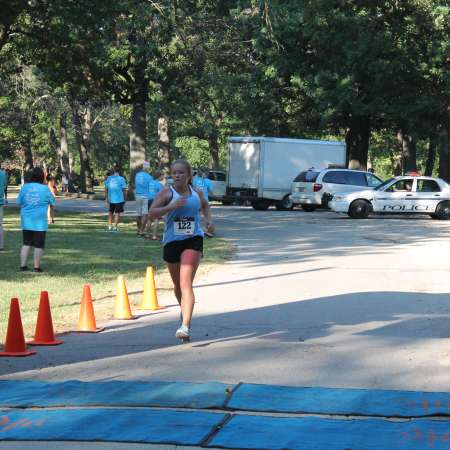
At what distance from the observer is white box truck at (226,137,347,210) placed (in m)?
40.0

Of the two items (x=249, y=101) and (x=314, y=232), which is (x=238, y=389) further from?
(x=249, y=101)

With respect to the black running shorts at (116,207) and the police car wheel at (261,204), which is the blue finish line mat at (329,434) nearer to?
the black running shorts at (116,207)

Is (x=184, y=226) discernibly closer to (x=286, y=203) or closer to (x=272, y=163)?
(x=272, y=163)

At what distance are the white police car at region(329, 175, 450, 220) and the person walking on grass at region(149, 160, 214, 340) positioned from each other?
24.1 m

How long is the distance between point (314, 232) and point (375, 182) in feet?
35.5

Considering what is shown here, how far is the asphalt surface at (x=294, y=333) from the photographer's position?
772 cm

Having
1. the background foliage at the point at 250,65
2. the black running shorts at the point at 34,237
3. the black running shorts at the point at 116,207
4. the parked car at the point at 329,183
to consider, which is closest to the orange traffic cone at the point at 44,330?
the black running shorts at the point at 34,237

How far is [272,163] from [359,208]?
806cm

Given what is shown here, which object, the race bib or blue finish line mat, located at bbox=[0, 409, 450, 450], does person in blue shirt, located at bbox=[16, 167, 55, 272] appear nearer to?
the race bib

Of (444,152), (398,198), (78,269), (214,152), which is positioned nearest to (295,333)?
(78,269)

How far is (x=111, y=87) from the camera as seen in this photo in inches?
1521

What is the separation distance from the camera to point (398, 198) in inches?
1297

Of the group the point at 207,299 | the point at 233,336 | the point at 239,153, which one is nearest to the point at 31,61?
the point at 239,153

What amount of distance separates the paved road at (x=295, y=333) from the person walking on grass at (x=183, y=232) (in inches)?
18.1
